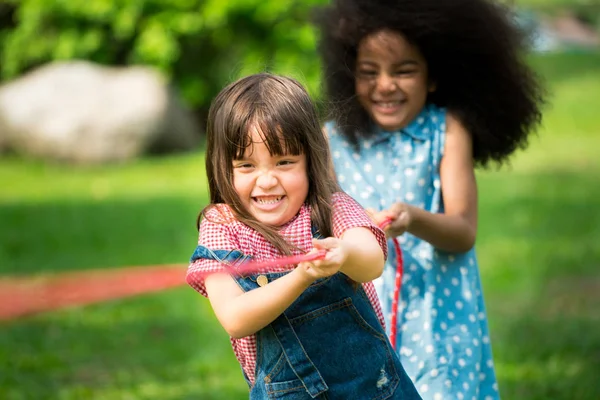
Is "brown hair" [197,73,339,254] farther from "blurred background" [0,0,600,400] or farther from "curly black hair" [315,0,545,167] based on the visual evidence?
"curly black hair" [315,0,545,167]

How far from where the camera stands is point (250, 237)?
229 cm

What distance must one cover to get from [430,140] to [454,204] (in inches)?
9.0

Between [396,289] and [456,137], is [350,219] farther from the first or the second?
[456,137]

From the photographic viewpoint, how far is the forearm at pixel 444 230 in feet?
9.46

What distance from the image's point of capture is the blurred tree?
522 inches

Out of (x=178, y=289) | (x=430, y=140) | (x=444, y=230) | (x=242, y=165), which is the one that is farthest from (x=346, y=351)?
(x=178, y=289)

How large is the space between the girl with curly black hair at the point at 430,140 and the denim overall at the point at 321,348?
0.81 m

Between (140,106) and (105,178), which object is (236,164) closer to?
(105,178)

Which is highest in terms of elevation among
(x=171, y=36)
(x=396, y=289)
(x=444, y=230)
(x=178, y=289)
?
(x=171, y=36)

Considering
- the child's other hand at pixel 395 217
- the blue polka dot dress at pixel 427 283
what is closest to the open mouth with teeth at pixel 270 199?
the child's other hand at pixel 395 217

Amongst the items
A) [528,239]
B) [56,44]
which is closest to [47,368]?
[528,239]

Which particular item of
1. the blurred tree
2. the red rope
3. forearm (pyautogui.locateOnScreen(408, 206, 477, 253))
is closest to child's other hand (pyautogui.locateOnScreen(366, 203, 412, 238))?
forearm (pyautogui.locateOnScreen(408, 206, 477, 253))

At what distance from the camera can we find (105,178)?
10.9 m

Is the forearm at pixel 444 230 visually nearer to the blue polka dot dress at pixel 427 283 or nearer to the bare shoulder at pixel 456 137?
the blue polka dot dress at pixel 427 283
